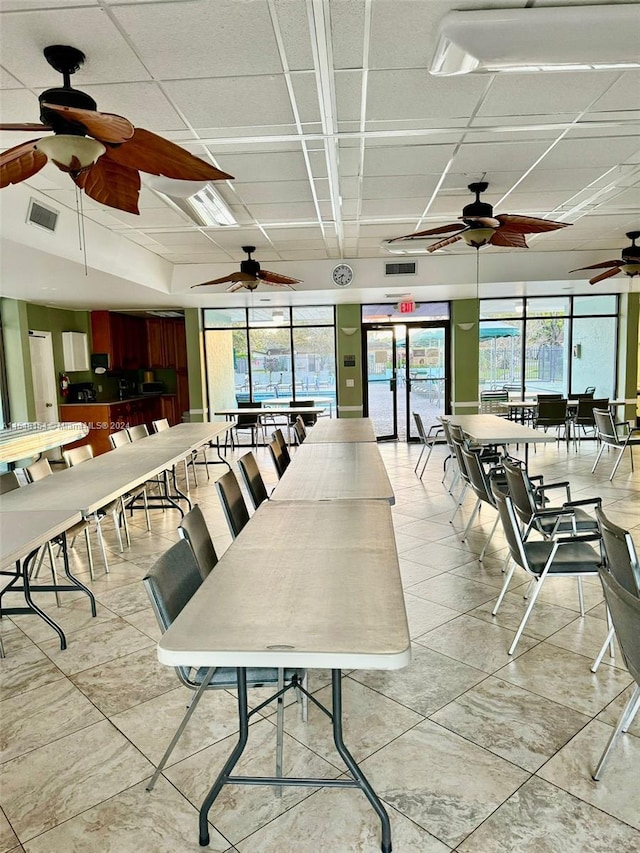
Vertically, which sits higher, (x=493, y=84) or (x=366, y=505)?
(x=493, y=84)

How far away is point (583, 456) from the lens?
29.0 ft

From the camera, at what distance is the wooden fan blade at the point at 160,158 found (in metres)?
2.47

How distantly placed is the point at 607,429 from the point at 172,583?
6.92m

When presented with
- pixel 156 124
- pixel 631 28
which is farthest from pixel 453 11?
pixel 156 124

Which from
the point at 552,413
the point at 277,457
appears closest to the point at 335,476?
the point at 277,457

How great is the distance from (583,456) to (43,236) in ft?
26.4

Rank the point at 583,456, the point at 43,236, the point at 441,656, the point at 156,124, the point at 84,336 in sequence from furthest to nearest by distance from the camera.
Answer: the point at 84,336 → the point at 583,456 → the point at 43,236 → the point at 156,124 → the point at 441,656

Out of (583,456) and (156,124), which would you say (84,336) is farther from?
(583,456)

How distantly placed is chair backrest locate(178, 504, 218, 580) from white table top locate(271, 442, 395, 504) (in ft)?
2.06

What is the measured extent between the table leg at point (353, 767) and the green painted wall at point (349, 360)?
30.1 feet

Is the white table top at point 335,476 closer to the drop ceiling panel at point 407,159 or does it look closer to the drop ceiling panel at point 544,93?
the drop ceiling panel at point 407,159

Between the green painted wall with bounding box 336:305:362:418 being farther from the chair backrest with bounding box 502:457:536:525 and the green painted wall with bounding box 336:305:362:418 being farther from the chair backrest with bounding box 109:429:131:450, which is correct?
the chair backrest with bounding box 502:457:536:525

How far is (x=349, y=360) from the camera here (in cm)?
1077

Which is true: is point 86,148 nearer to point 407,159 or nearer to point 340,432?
point 407,159
